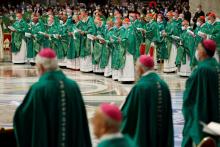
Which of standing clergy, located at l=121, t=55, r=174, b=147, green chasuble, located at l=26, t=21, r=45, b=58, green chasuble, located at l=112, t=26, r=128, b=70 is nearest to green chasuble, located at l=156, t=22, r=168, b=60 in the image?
green chasuble, located at l=112, t=26, r=128, b=70

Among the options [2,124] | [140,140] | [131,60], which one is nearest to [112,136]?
[140,140]

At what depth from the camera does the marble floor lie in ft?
48.3

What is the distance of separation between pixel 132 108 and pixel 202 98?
3.94 feet

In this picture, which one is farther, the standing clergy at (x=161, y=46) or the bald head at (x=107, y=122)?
the standing clergy at (x=161, y=46)

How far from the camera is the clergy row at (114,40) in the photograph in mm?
19594

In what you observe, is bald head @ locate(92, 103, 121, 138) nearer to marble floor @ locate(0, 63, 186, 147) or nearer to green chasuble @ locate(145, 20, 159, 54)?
marble floor @ locate(0, 63, 186, 147)

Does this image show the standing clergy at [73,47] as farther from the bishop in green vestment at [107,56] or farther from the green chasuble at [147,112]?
the green chasuble at [147,112]

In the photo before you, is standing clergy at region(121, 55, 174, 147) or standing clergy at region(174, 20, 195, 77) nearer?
standing clergy at region(121, 55, 174, 147)

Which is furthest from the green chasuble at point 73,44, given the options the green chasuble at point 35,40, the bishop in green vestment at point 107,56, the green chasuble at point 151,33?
the green chasuble at point 151,33

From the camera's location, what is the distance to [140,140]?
8.19m

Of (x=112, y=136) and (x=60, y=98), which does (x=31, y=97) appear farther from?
(x=112, y=136)

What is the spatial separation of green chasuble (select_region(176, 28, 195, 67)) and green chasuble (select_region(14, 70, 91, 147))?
43.7 ft

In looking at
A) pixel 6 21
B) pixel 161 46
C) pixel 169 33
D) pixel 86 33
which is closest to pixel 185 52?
pixel 169 33

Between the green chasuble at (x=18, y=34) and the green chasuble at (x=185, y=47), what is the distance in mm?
6421
